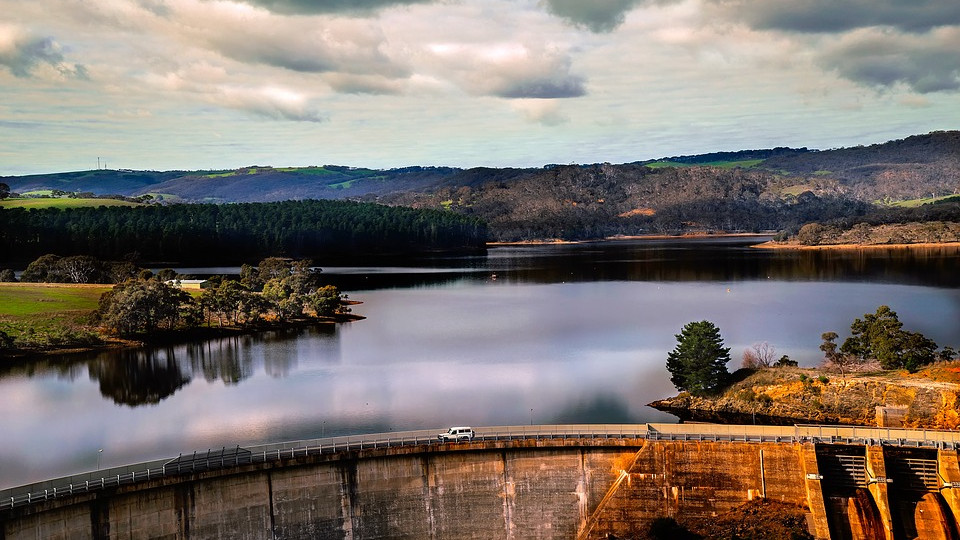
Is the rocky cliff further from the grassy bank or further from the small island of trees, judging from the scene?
the grassy bank

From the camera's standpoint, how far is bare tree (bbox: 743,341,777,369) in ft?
250

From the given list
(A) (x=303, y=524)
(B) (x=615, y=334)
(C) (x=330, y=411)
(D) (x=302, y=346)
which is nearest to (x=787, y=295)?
(B) (x=615, y=334)

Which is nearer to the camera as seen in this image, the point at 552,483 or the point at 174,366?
the point at 552,483

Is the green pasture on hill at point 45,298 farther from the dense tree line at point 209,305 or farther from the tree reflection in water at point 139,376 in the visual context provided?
the tree reflection in water at point 139,376

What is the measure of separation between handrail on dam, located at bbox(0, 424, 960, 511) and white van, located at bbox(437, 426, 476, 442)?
1.62 ft

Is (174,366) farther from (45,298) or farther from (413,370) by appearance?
(45,298)

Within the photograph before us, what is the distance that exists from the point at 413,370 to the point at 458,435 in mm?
36804

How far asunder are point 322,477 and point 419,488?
16.9 feet

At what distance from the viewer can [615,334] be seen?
103 metres

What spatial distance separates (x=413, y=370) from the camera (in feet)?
272

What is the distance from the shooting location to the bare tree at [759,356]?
250ft

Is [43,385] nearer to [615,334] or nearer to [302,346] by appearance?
[302,346]

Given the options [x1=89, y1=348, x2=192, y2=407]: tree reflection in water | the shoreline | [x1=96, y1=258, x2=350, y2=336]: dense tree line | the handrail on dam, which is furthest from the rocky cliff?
[x1=96, y1=258, x2=350, y2=336]: dense tree line

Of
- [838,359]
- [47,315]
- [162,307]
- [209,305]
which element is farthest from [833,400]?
[47,315]
